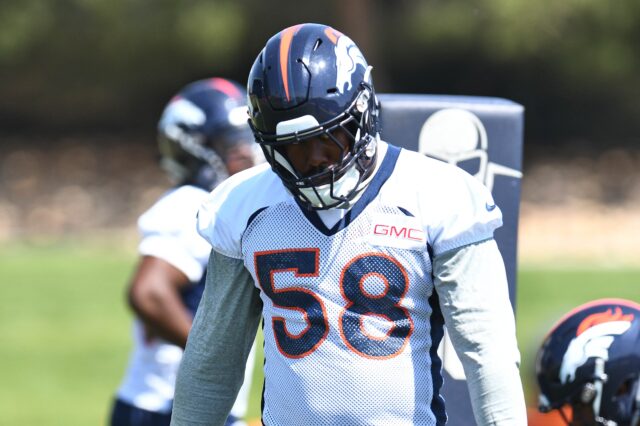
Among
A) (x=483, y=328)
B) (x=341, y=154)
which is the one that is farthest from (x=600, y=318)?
(x=341, y=154)

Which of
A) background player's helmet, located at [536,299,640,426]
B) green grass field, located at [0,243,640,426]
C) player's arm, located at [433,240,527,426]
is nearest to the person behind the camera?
player's arm, located at [433,240,527,426]

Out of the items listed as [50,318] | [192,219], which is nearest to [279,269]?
[192,219]

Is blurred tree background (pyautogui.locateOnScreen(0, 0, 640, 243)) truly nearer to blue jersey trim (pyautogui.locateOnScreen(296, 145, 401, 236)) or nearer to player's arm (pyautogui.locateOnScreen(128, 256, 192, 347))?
player's arm (pyautogui.locateOnScreen(128, 256, 192, 347))

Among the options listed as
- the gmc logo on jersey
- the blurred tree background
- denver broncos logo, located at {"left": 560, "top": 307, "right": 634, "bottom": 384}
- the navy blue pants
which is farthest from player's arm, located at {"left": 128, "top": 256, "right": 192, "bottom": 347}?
the blurred tree background

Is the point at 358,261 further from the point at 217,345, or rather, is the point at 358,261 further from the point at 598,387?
the point at 598,387

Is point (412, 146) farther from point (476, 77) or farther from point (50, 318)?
point (476, 77)

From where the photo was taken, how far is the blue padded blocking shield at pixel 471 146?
3.35 meters

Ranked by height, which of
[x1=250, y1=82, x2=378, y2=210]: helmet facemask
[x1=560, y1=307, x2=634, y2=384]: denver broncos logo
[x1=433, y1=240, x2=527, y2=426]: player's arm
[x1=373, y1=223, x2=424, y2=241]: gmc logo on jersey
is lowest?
[x1=560, y1=307, x2=634, y2=384]: denver broncos logo

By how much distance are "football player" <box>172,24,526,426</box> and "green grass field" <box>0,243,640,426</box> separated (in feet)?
14.8

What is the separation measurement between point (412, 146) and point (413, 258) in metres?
0.86

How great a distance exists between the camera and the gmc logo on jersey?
2.60 m

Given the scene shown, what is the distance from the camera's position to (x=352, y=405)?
104 inches

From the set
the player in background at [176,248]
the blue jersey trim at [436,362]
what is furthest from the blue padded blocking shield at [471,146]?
the player in background at [176,248]

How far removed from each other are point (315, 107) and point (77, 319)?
397 inches
